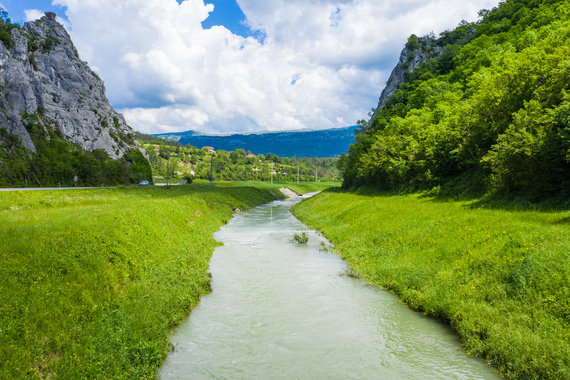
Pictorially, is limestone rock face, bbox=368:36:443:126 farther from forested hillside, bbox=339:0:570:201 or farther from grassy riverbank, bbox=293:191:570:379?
grassy riverbank, bbox=293:191:570:379

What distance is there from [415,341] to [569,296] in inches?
184

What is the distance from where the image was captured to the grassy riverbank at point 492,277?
8.80 metres

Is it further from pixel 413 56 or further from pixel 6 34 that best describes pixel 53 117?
pixel 413 56

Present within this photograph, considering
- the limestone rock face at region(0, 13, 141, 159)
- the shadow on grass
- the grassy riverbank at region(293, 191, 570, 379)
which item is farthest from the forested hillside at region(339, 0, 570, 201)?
the limestone rock face at region(0, 13, 141, 159)

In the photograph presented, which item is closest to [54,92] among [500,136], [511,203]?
[500,136]

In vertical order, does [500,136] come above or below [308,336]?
above

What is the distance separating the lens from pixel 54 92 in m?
123

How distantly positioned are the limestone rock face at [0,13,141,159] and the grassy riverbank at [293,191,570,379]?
106155 mm

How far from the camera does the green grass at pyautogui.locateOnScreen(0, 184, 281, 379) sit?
25.1 feet

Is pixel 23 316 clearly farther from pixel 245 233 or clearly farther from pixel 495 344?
pixel 245 233

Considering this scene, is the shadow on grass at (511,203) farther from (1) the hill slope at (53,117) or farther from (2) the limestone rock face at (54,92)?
(2) the limestone rock face at (54,92)

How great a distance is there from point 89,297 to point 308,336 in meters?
7.27

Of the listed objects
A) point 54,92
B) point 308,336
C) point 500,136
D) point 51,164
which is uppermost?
point 54,92

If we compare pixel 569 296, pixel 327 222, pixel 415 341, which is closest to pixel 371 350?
pixel 415 341
